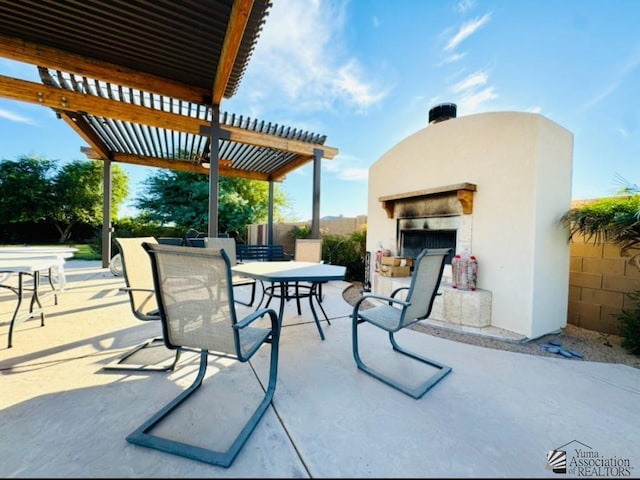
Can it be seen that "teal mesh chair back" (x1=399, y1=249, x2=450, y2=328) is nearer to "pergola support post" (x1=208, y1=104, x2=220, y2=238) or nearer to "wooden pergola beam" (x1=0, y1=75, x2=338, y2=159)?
"pergola support post" (x1=208, y1=104, x2=220, y2=238)

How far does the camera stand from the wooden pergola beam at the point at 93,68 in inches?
118

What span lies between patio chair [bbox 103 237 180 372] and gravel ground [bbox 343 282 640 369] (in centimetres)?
263

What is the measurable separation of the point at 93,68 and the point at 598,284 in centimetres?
704

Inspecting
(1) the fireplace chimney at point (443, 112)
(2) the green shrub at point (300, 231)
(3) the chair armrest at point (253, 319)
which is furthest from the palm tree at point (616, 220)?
(2) the green shrub at point (300, 231)

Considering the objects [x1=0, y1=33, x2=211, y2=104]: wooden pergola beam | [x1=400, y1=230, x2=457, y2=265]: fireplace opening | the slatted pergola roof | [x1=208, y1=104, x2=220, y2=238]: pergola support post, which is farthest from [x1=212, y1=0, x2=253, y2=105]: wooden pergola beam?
[x1=400, y1=230, x2=457, y2=265]: fireplace opening

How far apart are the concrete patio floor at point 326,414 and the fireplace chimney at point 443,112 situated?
351cm

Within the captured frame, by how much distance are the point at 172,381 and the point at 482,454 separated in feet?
6.27

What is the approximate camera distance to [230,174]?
7.70 metres

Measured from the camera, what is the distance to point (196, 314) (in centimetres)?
131

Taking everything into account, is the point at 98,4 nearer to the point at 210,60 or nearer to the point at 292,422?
the point at 210,60

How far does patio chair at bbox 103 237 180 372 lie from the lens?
1.94m

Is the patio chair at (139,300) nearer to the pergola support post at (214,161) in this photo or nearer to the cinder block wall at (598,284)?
the pergola support post at (214,161)

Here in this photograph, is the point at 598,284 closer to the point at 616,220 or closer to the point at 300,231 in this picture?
the point at 616,220

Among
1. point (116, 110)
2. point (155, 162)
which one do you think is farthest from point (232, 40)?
point (155, 162)
